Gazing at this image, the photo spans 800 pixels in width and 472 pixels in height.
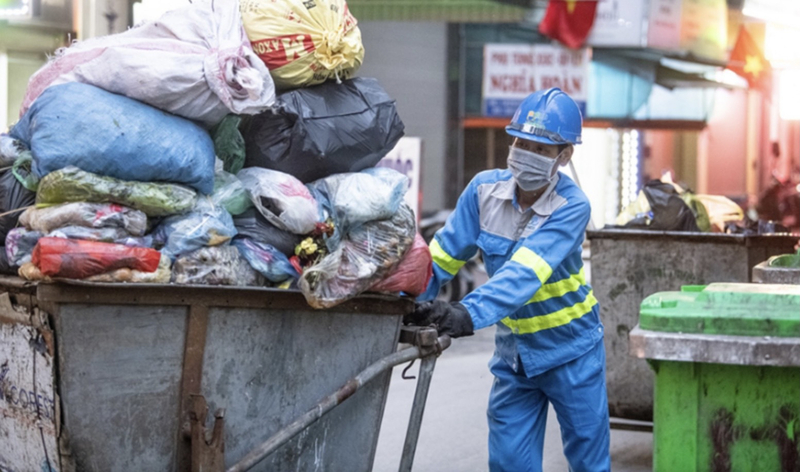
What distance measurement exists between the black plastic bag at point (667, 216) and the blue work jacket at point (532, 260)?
7.02 ft

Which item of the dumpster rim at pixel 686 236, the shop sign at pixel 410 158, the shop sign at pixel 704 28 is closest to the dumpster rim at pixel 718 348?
the dumpster rim at pixel 686 236

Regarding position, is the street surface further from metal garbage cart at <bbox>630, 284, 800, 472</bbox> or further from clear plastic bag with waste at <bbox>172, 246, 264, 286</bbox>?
metal garbage cart at <bbox>630, 284, 800, 472</bbox>

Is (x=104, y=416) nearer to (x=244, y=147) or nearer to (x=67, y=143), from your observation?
(x=67, y=143)

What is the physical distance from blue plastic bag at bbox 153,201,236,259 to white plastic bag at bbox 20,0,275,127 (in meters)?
0.29

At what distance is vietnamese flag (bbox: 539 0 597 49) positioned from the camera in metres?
15.5

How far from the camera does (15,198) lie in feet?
10.7

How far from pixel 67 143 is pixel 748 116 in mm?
26472

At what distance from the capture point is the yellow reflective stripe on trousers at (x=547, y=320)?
12.8ft

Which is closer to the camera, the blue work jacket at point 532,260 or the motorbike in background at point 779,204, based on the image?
the blue work jacket at point 532,260

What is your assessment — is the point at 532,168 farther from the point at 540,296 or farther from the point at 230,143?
the point at 230,143

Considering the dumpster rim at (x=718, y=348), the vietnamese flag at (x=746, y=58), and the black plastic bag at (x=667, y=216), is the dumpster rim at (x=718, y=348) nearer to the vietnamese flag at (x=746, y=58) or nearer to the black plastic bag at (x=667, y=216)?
the black plastic bag at (x=667, y=216)

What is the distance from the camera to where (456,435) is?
632 cm

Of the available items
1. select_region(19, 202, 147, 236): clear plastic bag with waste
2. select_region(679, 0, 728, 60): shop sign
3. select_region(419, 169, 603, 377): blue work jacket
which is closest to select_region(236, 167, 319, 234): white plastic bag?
select_region(19, 202, 147, 236): clear plastic bag with waste

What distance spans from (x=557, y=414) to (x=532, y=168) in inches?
33.8
